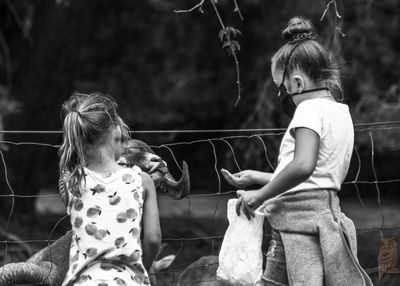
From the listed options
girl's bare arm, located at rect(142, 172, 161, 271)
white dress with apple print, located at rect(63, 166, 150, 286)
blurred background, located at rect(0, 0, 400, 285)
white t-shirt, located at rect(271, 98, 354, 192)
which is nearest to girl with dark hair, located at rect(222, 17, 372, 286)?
white t-shirt, located at rect(271, 98, 354, 192)

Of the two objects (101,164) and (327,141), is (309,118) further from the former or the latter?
(101,164)

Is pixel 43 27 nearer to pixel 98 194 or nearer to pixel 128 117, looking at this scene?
pixel 128 117

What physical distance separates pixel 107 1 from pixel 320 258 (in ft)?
23.8

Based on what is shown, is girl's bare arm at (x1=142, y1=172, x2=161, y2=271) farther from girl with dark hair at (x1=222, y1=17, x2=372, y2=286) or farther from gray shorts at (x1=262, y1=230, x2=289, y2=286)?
gray shorts at (x1=262, y1=230, x2=289, y2=286)

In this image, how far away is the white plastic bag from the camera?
3236mm

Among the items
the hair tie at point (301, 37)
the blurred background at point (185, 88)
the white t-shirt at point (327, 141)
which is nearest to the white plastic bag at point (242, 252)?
the white t-shirt at point (327, 141)

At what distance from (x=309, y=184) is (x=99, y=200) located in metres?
0.77

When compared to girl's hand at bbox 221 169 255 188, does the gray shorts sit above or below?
below

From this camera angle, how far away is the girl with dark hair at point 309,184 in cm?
314

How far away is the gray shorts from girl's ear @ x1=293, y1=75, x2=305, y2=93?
21.0 inches

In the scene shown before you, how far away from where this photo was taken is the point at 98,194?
3000 millimetres

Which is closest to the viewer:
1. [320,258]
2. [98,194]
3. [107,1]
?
[98,194]

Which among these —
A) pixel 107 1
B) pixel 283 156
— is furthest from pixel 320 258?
pixel 107 1

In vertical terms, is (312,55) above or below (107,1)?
below
